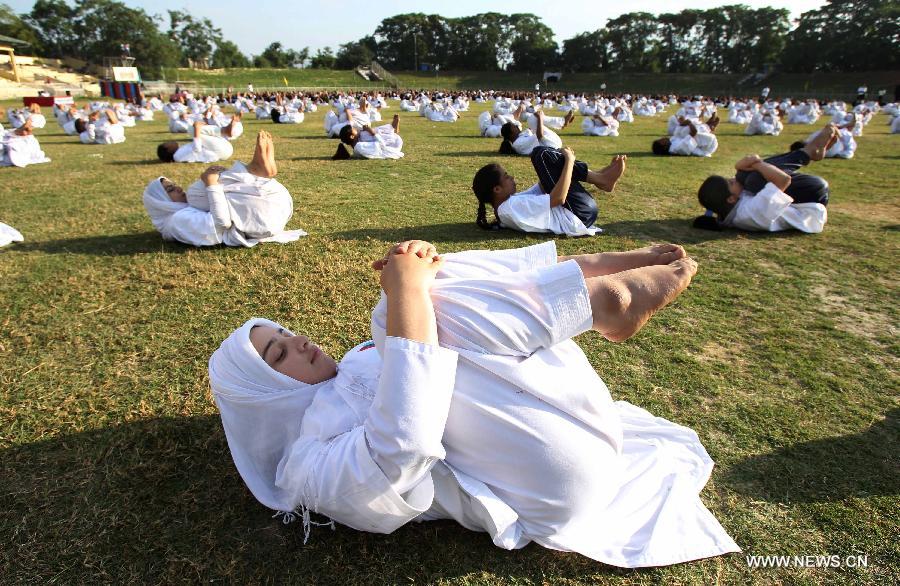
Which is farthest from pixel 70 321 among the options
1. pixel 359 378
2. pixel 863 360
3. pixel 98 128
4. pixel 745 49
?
pixel 745 49

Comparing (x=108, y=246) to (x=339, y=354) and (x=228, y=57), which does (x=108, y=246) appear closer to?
(x=339, y=354)

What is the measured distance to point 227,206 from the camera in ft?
16.2

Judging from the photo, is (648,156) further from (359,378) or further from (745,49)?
(745,49)

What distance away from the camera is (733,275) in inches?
175


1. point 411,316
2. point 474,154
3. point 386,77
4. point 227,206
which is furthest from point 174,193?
point 386,77

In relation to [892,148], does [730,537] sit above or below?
below

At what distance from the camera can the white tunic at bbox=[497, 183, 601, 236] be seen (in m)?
5.52

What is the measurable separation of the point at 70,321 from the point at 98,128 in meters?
13.6

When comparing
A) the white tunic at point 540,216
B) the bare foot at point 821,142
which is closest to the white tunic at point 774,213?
the bare foot at point 821,142

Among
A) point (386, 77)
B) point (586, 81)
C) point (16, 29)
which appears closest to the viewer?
point (16, 29)

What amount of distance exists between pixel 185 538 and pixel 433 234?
4.22 meters

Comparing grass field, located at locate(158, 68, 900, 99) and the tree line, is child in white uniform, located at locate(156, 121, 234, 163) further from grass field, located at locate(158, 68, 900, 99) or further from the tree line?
the tree line

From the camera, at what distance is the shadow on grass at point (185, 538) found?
5.72 feet

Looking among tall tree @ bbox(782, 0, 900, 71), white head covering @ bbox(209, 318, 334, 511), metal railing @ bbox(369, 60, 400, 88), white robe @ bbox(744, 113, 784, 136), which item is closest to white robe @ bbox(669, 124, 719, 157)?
white robe @ bbox(744, 113, 784, 136)
